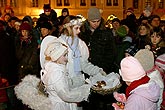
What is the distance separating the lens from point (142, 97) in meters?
3.51

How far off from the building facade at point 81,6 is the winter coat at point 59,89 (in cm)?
1252

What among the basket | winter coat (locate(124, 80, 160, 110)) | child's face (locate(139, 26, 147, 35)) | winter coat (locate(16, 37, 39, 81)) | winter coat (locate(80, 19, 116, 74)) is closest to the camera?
winter coat (locate(124, 80, 160, 110))

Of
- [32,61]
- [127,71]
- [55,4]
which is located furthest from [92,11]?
[55,4]

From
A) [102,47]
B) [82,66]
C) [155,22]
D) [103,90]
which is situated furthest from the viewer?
[155,22]

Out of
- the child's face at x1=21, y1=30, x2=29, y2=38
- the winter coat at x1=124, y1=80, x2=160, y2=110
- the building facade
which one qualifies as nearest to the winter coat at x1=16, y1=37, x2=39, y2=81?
the child's face at x1=21, y1=30, x2=29, y2=38

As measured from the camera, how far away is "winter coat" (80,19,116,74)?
6.13 meters

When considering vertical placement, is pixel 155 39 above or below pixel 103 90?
above

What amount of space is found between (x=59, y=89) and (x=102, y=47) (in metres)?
2.12

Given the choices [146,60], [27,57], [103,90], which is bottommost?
[103,90]

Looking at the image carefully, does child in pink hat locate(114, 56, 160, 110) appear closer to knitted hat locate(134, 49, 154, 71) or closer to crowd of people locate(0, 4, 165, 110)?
crowd of people locate(0, 4, 165, 110)

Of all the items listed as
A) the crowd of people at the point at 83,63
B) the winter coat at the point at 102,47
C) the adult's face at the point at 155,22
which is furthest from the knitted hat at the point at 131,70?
the adult's face at the point at 155,22

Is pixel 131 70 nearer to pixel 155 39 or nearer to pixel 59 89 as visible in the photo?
pixel 59 89

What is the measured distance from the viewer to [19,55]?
24.2 feet

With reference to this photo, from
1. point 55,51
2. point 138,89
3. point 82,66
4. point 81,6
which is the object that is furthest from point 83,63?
point 81,6
